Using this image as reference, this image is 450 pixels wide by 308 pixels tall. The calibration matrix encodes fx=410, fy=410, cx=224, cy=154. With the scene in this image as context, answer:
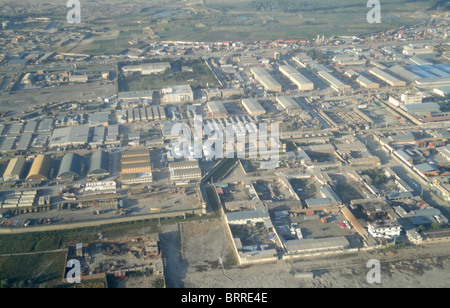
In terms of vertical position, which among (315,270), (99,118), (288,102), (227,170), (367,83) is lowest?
(315,270)

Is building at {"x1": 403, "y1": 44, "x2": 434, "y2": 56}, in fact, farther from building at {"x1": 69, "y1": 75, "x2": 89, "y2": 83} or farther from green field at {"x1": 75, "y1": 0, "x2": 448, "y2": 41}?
building at {"x1": 69, "y1": 75, "x2": 89, "y2": 83}

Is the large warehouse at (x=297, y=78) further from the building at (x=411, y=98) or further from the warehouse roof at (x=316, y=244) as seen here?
the warehouse roof at (x=316, y=244)

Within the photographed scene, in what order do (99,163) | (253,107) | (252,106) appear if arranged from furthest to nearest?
(252,106) < (253,107) < (99,163)

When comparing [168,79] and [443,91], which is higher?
[168,79]

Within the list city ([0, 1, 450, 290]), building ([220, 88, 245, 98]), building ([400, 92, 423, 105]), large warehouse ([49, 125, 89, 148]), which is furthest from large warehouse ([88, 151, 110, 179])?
Answer: building ([400, 92, 423, 105])

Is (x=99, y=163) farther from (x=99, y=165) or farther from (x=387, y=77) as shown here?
(x=387, y=77)

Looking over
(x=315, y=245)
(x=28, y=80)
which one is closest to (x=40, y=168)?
(x=315, y=245)
